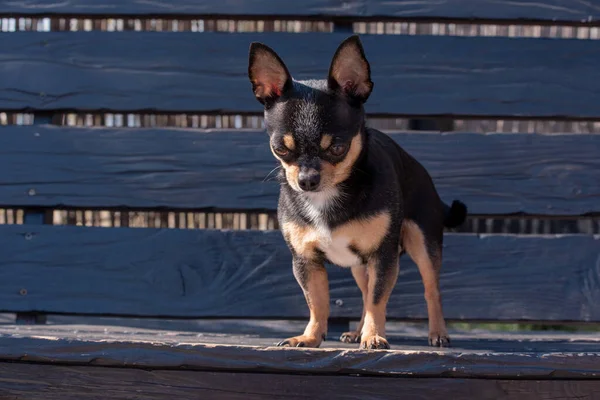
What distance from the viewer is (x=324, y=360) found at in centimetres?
227

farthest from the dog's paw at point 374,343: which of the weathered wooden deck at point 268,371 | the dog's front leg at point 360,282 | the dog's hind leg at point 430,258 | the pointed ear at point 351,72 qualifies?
the pointed ear at point 351,72

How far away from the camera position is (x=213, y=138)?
349cm

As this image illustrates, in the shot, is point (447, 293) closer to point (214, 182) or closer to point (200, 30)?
point (214, 182)

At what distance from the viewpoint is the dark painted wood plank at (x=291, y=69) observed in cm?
348

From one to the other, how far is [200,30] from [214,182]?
708 millimetres

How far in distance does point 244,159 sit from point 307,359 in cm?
137

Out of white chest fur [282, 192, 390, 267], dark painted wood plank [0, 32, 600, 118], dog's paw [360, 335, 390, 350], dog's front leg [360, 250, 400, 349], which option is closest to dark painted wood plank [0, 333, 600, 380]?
dog's paw [360, 335, 390, 350]

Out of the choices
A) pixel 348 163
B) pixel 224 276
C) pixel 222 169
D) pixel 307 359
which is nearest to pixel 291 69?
pixel 222 169

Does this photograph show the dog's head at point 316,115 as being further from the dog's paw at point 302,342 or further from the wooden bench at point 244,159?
the wooden bench at point 244,159

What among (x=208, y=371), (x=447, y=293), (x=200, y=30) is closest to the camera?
(x=208, y=371)

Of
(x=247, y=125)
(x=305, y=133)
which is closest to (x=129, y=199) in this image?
(x=247, y=125)

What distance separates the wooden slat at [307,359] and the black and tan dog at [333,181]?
0.70 feet

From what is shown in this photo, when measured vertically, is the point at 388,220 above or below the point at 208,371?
above

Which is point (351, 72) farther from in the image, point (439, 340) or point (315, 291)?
point (439, 340)
